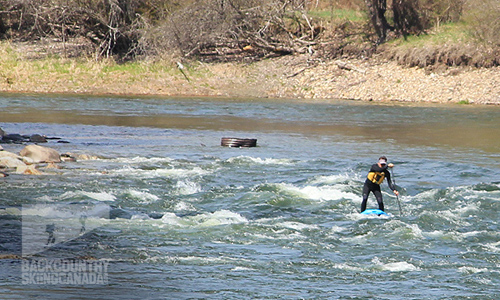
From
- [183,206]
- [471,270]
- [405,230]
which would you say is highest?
[471,270]

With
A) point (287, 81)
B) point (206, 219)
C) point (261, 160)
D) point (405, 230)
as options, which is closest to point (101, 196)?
point (206, 219)

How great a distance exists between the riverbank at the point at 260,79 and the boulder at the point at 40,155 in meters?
25.4

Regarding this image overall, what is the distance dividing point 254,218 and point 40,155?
307 inches

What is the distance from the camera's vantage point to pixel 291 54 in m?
48.2

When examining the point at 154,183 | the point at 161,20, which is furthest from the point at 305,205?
the point at 161,20

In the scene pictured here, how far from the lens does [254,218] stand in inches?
518

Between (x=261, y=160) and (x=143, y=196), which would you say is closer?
(x=143, y=196)

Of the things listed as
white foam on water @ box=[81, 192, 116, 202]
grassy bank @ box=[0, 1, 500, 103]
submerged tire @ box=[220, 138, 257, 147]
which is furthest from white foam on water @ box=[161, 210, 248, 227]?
grassy bank @ box=[0, 1, 500, 103]

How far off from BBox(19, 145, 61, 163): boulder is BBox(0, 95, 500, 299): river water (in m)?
0.67

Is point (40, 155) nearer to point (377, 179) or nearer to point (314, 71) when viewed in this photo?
point (377, 179)

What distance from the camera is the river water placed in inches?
360

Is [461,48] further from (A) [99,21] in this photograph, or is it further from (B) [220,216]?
(B) [220,216]
